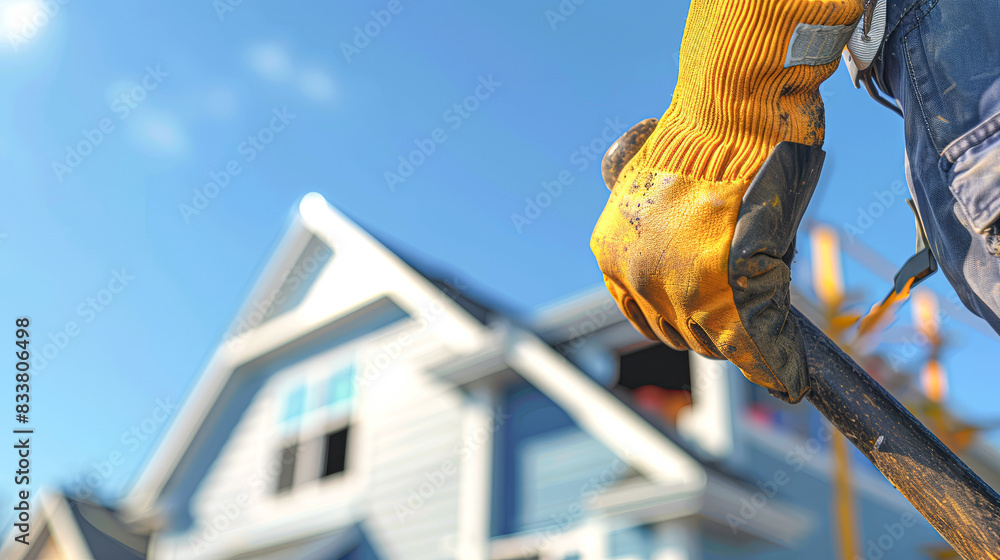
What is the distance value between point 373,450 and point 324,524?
1.09 m

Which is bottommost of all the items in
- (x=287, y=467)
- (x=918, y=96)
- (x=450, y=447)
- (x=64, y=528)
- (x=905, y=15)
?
(x=918, y=96)

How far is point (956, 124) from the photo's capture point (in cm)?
125

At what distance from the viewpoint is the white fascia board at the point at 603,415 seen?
22.1 ft

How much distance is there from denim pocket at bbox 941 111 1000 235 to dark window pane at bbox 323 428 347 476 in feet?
34.6

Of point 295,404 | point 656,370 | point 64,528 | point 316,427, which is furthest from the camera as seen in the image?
point 64,528

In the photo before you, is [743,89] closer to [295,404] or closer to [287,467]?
[287,467]

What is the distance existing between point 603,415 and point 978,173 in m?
6.47

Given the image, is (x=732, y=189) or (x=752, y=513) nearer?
(x=732, y=189)

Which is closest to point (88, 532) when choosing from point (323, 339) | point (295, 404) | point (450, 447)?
point (295, 404)

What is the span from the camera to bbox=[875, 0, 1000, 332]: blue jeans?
1.21 m

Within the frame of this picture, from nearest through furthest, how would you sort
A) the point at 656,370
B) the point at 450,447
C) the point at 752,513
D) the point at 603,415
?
1. the point at 752,513
2. the point at 603,415
3. the point at 450,447
4. the point at 656,370

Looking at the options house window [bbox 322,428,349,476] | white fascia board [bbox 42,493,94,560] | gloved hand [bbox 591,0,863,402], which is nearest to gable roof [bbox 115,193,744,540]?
white fascia board [bbox 42,493,94,560]

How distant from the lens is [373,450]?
9734 millimetres

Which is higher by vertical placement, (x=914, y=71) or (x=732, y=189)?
(x=914, y=71)
